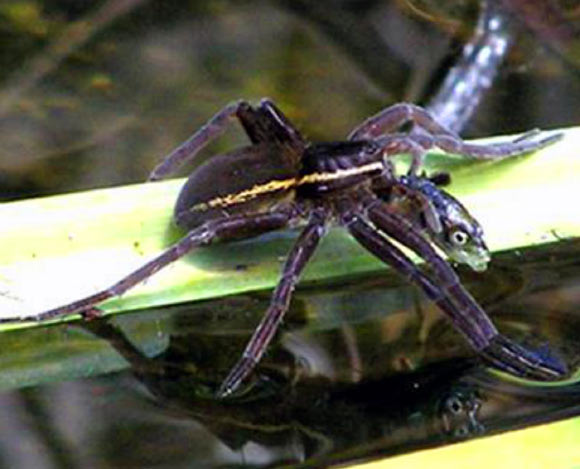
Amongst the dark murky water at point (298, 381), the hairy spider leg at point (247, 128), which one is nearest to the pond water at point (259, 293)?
the dark murky water at point (298, 381)

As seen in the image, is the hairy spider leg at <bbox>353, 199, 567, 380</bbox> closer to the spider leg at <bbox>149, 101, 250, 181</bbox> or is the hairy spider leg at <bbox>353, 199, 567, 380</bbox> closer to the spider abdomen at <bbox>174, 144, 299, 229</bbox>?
the spider abdomen at <bbox>174, 144, 299, 229</bbox>

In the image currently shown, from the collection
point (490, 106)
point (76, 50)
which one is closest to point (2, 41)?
point (76, 50)

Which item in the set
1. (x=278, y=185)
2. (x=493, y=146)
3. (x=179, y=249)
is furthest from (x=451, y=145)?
(x=179, y=249)

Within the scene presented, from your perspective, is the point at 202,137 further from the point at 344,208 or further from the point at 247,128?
the point at 344,208

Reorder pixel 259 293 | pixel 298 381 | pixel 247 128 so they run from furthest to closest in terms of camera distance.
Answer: pixel 247 128, pixel 259 293, pixel 298 381

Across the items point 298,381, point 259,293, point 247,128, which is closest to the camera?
point 298,381

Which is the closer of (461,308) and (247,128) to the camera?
(461,308)

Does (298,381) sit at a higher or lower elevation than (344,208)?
lower

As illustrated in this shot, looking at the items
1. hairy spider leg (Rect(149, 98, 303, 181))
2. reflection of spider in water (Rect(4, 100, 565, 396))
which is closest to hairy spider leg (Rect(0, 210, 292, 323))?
reflection of spider in water (Rect(4, 100, 565, 396))
